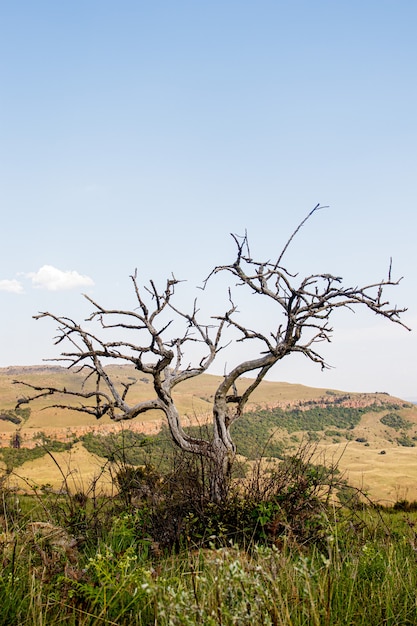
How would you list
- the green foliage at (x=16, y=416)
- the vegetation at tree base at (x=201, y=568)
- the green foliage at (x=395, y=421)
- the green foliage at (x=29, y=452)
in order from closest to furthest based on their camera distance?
the vegetation at tree base at (x=201, y=568) < the green foliage at (x=29, y=452) < the green foliage at (x=16, y=416) < the green foliage at (x=395, y=421)

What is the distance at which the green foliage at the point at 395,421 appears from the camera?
6425cm

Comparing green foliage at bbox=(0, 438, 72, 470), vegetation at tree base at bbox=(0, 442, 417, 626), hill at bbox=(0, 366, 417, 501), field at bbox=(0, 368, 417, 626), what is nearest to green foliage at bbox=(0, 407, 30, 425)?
hill at bbox=(0, 366, 417, 501)

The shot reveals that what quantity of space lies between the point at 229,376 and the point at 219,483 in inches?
72.3

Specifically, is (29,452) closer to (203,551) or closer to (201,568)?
(203,551)

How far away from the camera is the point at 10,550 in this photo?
3.98 metres

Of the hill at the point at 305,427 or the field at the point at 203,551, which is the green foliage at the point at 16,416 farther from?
the field at the point at 203,551

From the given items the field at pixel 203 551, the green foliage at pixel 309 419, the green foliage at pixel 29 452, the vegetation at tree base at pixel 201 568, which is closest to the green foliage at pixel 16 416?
the green foliage at pixel 29 452

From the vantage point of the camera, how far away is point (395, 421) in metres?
65.5

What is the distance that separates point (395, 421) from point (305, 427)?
15372 mm

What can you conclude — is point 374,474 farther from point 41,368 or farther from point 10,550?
point 41,368

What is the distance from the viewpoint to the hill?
31.1 meters

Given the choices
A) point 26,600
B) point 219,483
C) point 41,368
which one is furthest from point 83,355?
point 41,368

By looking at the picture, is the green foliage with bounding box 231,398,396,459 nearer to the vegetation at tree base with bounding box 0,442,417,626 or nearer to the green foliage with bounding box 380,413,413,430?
the green foliage with bounding box 380,413,413,430

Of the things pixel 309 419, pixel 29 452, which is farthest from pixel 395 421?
pixel 29 452
